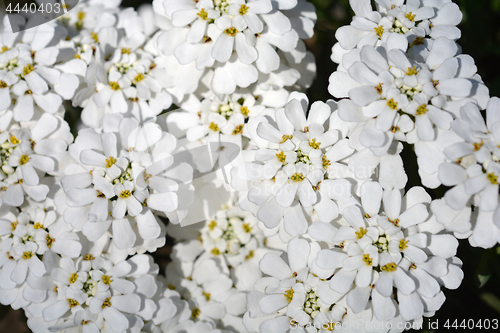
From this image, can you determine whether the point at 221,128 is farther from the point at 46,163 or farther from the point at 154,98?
the point at 46,163

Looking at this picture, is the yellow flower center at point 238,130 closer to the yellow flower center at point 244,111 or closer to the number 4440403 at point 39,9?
the yellow flower center at point 244,111

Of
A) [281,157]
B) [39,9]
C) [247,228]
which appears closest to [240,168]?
[281,157]

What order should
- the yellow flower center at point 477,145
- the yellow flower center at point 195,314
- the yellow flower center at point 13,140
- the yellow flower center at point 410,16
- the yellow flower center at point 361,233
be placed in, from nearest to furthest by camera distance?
1. the yellow flower center at point 477,145
2. the yellow flower center at point 361,233
3. the yellow flower center at point 410,16
4. the yellow flower center at point 13,140
5. the yellow flower center at point 195,314

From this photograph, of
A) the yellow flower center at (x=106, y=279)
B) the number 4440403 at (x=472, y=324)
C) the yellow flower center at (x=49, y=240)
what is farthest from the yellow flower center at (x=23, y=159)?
the number 4440403 at (x=472, y=324)

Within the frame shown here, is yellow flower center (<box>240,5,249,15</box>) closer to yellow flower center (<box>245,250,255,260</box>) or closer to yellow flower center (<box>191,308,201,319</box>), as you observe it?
yellow flower center (<box>245,250,255,260</box>)

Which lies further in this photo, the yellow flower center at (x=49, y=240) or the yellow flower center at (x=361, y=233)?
the yellow flower center at (x=49, y=240)

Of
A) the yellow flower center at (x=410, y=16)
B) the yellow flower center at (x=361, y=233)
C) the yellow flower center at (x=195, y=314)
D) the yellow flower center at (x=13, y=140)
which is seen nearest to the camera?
the yellow flower center at (x=361, y=233)

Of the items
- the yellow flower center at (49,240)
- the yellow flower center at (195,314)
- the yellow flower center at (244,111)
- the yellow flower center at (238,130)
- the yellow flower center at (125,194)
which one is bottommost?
the yellow flower center at (195,314)
